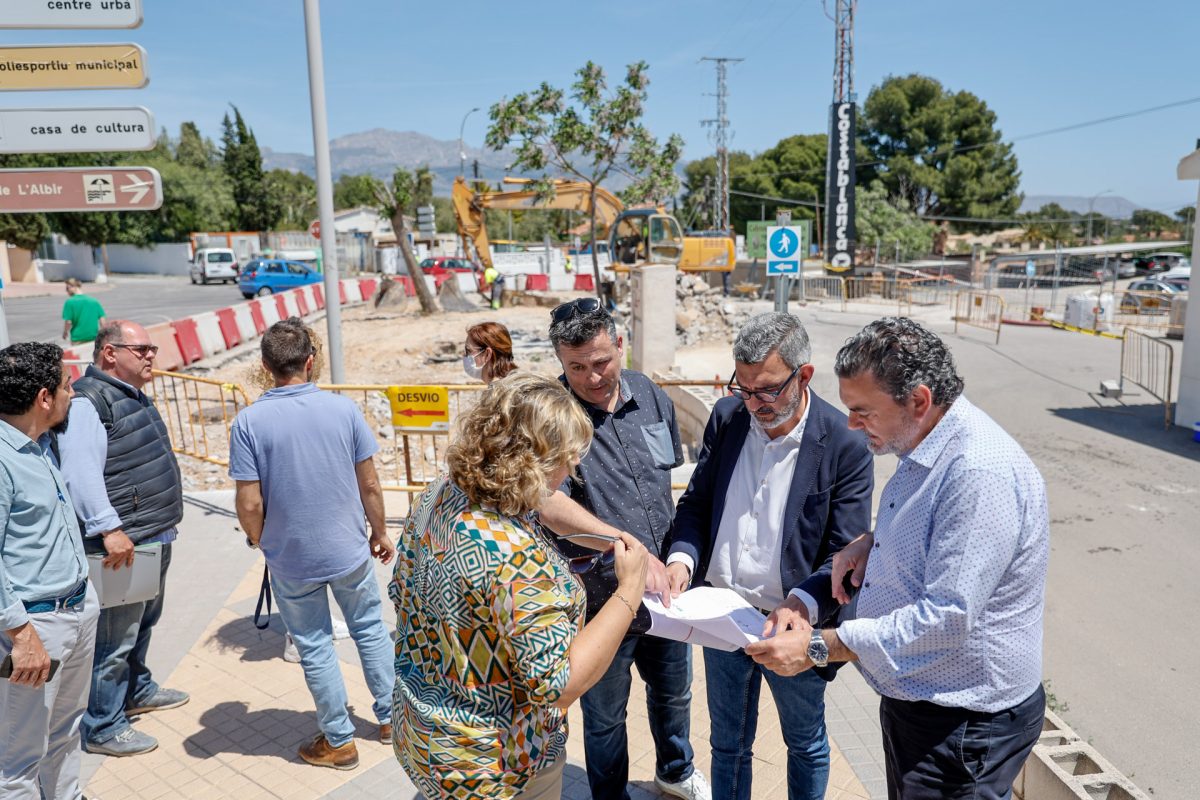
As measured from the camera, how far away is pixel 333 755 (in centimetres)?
367

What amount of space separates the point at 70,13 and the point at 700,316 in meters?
18.2

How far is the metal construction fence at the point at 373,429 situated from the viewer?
7339 mm

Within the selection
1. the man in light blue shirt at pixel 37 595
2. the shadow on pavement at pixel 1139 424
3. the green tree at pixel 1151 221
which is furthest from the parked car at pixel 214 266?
the green tree at pixel 1151 221

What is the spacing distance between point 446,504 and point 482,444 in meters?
0.17

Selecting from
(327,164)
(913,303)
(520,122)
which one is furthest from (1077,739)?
(913,303)

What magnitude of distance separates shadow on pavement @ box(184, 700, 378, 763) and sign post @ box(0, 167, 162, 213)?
9.34 ft

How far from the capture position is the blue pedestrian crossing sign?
830 centimetres

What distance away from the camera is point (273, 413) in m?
3.36

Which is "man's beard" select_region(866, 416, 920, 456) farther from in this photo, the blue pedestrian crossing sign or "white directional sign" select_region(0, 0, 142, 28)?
the blue pedestrian crossing sign

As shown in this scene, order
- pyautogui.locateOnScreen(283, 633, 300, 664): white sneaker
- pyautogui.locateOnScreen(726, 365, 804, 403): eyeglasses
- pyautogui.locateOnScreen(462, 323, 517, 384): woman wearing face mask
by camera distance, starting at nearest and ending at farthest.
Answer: pyautogui.locateOnScreen(726, 365, 804, 403): eyeglasses → pyautogui.locateOnScreen(462, 323, 517, 384): woman wearing face mask → pyautogui.locateOnScreen(283, 633, 300, 664): white sneaker

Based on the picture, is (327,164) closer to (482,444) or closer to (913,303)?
(482,444)

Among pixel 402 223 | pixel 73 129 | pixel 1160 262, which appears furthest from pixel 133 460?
pixel 1160 262

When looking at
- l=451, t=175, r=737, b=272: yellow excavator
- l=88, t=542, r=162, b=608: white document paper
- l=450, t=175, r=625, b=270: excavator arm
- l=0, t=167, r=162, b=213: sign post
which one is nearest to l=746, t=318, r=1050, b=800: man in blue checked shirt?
l=88, t=542, r=162, b=608: white document paper

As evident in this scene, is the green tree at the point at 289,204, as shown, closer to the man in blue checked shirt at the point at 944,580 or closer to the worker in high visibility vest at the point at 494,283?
the worker in high visibility vest at the point at 494,283
